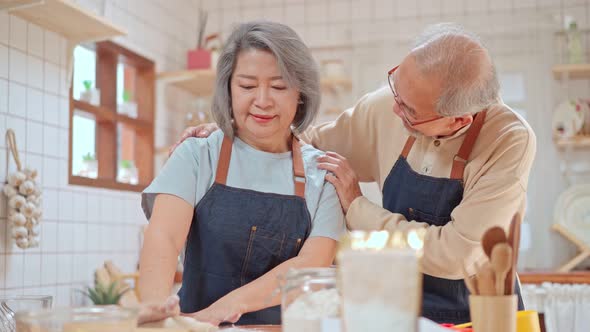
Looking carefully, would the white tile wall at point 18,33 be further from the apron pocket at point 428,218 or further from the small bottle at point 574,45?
the small bottle at point 574,45

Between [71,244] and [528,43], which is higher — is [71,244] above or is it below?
below

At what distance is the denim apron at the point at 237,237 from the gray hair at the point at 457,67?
0.45 metres

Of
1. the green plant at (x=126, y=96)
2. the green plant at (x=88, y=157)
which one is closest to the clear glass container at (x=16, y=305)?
the green plant at (x=88, y=157)

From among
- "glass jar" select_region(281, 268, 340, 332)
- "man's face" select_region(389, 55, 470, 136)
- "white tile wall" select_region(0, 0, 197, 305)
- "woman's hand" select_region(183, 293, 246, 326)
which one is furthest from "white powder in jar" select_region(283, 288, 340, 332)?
"white tile wall" select_region(0, 0, 197, 305)

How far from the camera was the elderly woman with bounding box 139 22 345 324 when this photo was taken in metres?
1.73

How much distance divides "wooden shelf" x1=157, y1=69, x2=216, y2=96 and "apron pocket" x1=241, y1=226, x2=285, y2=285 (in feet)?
10.3

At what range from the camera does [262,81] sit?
1.80 m

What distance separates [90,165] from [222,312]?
8.63 feet

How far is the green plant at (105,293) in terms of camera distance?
12.2ft

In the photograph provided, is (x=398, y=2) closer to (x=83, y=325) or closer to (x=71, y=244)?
(x=71, y=244)

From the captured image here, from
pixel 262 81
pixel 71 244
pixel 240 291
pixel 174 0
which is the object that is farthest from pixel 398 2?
pixel 240 291

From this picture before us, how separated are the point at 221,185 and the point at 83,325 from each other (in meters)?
0.94

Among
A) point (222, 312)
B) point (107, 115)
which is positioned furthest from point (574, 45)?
point (222, 312)

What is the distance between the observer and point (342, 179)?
1848 mm
